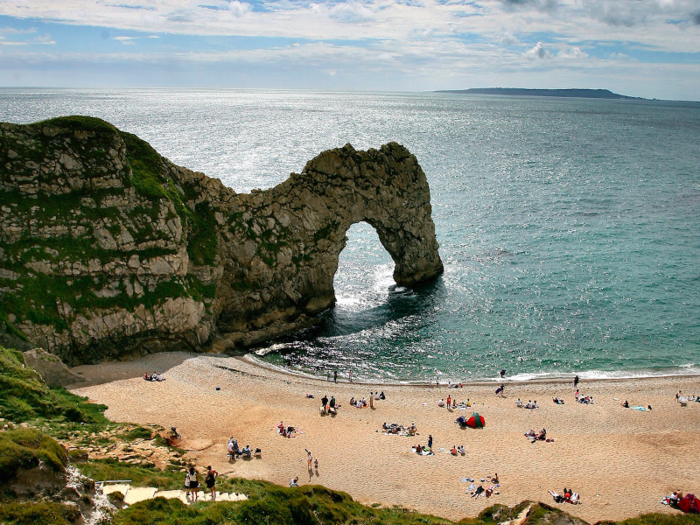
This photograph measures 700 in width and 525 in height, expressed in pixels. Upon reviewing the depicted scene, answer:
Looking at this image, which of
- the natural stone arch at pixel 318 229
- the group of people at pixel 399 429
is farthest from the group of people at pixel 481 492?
the natural stone arch at pixel 318 229

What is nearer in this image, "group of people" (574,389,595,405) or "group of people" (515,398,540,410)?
"group of people" (515,398,540,410)

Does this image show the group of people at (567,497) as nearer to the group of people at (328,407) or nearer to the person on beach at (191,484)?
the group of people at (328,407)

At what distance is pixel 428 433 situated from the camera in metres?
38.0

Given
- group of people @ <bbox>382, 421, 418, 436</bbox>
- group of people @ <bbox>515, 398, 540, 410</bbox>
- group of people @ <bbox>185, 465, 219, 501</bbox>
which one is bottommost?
group of people @ <bbox>382, 421, 418, 436</bbox>

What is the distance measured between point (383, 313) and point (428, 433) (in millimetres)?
21773

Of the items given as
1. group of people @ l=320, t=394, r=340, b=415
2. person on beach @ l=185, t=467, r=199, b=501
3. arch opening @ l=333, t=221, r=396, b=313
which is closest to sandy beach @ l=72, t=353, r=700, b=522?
group of people @ l=320, t=394, r=340, b=415

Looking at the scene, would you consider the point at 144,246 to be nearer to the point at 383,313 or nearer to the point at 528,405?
the point at 383,313

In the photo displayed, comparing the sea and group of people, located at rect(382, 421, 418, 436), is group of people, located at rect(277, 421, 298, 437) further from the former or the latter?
the sea

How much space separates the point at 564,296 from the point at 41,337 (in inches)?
2072

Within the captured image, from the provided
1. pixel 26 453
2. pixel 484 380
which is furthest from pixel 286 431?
pixel 484 380

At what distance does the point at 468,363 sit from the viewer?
49562 millimetres

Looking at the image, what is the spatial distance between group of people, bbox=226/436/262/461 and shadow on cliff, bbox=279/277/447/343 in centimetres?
1954

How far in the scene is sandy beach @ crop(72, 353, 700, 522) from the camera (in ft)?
103

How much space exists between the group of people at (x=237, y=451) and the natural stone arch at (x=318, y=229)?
1859 centimetres
